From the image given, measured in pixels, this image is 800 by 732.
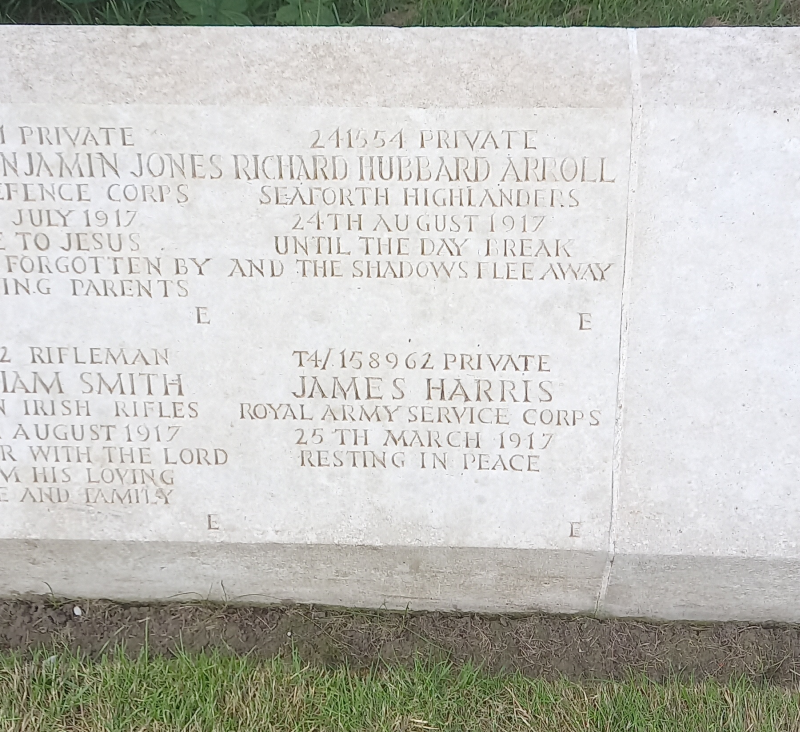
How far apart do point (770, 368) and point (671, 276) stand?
395 mm

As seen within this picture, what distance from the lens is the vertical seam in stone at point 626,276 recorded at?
76.8 inches

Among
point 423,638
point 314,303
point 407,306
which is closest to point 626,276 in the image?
point 407,306

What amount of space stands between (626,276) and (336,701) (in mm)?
1541

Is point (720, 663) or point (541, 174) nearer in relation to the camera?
point (541, 174)

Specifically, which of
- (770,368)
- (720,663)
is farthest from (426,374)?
(720,663)

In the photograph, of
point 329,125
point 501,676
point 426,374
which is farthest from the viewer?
point 501,676

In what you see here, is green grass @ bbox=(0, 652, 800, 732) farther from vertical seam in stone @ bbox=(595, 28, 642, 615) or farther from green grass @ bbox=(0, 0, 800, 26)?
green grass @ bbox=(0, 0, 800, 26)

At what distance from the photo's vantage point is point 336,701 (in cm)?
229

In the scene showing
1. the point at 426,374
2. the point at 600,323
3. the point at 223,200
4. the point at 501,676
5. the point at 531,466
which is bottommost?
the point at 501,676

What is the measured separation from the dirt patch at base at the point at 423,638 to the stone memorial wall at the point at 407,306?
169 mm

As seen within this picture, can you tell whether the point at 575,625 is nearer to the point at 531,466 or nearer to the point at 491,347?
the point at 531,466

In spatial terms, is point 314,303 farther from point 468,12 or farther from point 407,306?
point 468,12

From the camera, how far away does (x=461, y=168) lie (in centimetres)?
199

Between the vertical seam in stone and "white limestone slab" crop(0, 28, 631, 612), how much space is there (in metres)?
0.02
